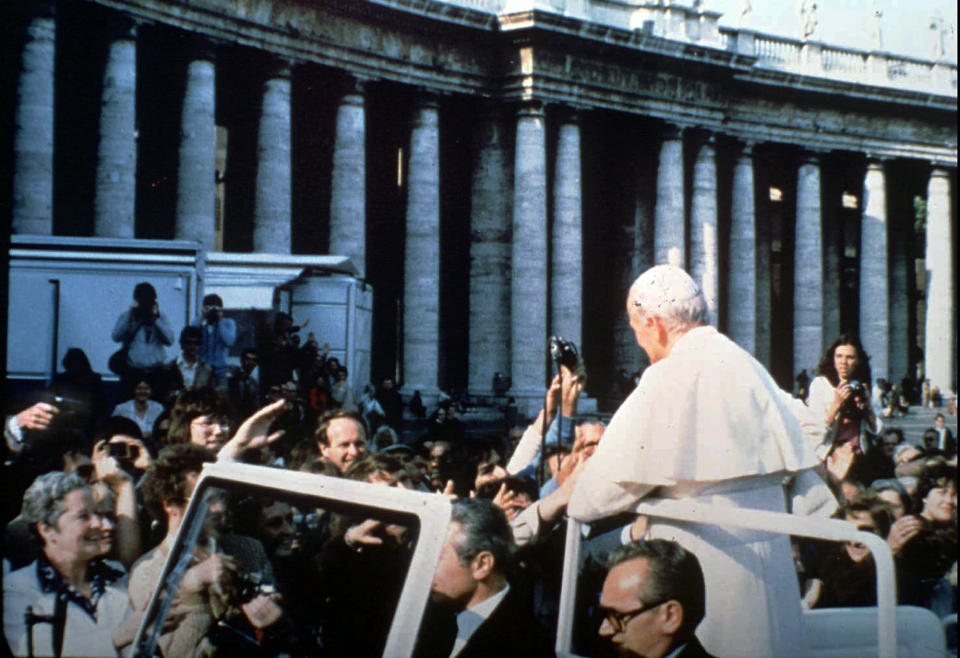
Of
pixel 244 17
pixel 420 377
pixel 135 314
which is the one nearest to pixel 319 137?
pixel 244 17

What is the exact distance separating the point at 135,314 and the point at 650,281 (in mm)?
7505

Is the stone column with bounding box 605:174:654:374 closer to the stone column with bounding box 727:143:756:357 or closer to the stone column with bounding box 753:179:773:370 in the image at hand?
the stone column with bounding box 727:143:756:357

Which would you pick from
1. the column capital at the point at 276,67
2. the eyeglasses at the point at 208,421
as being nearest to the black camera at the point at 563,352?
the eyeglasses at the point at 208,421

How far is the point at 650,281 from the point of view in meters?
5.21

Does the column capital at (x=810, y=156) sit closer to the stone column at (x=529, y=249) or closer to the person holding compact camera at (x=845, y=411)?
the stone column at (x=529, y=249)

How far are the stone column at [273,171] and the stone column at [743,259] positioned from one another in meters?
14.7

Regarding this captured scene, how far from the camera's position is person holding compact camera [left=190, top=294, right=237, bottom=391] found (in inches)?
449

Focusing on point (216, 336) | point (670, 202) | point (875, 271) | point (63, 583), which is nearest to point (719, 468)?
point (63, 583)

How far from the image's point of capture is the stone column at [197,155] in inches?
990

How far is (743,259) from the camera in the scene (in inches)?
1422

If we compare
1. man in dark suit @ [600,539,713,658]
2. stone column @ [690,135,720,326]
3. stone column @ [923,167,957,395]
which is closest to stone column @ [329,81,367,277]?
stone column @ [690,135,720,326]

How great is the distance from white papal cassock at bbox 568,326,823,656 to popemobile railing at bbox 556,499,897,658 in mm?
90

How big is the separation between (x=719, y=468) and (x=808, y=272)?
1308 inches

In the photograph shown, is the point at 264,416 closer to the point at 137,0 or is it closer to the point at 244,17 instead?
the point at 137,0
